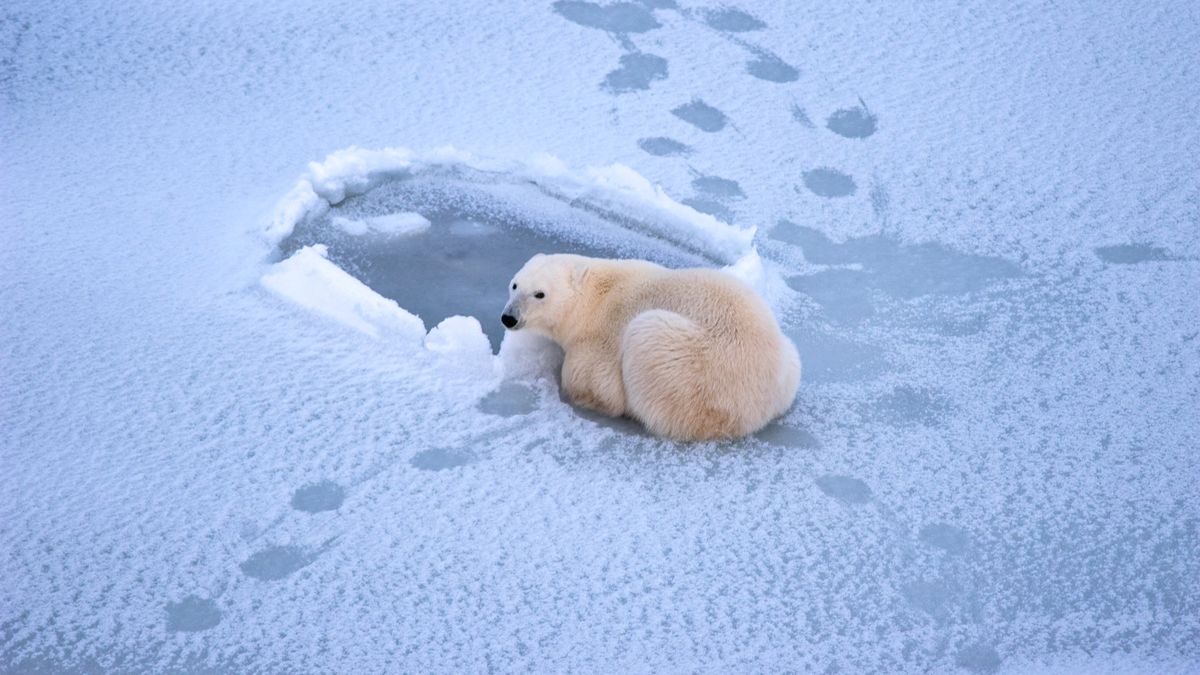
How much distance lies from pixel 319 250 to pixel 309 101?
0.96 meters

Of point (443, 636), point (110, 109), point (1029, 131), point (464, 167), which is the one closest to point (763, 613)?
point (443, 636)

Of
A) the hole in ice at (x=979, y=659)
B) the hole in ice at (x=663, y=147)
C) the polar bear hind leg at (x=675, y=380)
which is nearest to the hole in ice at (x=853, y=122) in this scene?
the hole in ice at (x=663, y=147)

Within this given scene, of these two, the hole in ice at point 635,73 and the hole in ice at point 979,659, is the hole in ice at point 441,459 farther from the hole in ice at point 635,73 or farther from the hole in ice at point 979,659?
the hole in ice at point 635,73

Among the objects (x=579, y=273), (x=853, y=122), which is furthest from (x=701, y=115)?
(x=579, y=273)

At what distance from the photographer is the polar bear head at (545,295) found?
279 centimetres

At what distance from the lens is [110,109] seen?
389 cm

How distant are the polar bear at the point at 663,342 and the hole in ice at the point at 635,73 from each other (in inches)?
56.8

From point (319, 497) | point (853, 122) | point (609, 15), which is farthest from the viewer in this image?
point (609, 15)

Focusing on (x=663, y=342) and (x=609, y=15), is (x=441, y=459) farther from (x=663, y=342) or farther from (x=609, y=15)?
(x=609, y=15)

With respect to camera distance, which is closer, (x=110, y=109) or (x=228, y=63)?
(x=110, y=109)

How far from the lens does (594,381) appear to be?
2.80 meters

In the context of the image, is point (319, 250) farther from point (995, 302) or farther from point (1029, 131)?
point (1029, 131)

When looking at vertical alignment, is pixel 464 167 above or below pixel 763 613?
above

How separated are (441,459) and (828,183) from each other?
180cm
